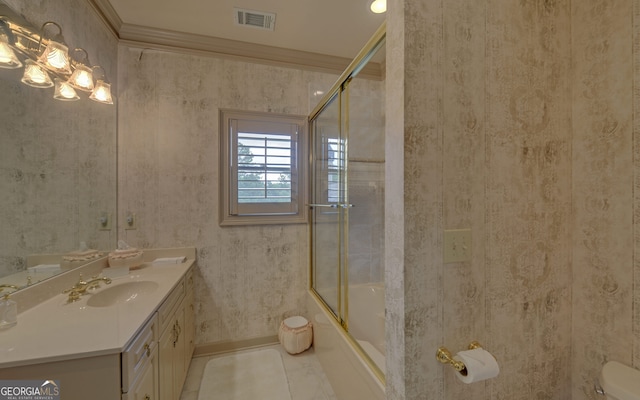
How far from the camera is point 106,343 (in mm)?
880

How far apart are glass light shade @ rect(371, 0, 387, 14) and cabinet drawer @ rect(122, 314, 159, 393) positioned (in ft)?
7.92

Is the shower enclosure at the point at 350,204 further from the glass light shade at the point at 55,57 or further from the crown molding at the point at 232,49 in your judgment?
the glass light shade at the point at 55,57

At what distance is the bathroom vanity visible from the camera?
2.72 ft

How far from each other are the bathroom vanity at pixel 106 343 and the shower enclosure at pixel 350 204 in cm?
108

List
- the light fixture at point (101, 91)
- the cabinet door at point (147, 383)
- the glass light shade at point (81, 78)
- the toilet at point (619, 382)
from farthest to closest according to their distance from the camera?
the light fixture at point (101, 91)
the glass light shade at point (81, 78)
the cabinet door at point (147, 383)
the toilet at point (619, 382)

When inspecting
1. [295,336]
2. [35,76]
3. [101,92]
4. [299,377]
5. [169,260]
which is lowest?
[299,377]

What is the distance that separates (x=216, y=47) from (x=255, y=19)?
0.47m

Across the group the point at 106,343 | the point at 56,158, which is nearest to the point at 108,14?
the point at 56,158

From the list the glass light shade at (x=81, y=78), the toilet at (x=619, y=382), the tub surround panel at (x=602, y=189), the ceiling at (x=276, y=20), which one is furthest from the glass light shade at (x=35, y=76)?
the toilet at (x=619, y=382)

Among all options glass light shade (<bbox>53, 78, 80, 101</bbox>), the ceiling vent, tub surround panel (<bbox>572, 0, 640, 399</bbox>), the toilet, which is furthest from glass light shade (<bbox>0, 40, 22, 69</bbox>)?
the toilet

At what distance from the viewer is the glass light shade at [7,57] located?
42.1 inches

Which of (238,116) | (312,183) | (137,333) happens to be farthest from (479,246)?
(238,116)

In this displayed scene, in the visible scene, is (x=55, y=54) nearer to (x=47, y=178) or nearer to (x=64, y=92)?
(x=64, y=92)

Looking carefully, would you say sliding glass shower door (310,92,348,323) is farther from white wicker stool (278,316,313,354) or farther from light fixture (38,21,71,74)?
light fixture (38,21,71,74)
